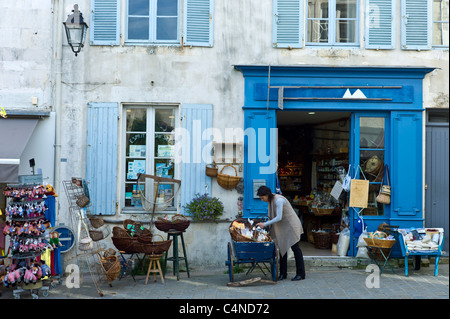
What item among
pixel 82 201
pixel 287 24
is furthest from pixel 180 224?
pixel 287 24

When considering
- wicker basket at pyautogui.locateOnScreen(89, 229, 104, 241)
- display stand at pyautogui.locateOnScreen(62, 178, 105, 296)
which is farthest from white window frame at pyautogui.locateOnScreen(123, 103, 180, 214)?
wicker basket at pyautogui.locateOnScreen(89, 229, 104, 241)

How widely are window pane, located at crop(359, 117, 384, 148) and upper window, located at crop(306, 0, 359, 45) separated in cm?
153

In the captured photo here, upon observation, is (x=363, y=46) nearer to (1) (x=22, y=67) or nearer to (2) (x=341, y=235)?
(2) (x=341, y=235)

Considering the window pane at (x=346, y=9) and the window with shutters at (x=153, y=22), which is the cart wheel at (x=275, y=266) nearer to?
the window with shutters at (x=153, y=22)

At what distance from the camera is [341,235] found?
933 centimetres

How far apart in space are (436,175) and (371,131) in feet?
4.92

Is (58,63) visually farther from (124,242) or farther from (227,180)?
(227,180)

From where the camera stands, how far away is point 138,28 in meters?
9.12

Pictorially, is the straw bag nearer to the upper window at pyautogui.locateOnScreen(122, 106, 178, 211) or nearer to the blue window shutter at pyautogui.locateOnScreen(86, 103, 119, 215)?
Result: the blue window shutter at pyautogui.locateOnScreen(86, 103, 119, 215)

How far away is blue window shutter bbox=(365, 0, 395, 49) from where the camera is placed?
910 cm

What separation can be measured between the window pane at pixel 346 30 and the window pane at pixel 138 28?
12.0ft

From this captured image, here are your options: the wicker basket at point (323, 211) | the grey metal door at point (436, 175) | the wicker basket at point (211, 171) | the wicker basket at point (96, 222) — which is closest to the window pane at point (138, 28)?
the wicker basket at point (211, 171)

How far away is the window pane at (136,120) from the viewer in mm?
9125
